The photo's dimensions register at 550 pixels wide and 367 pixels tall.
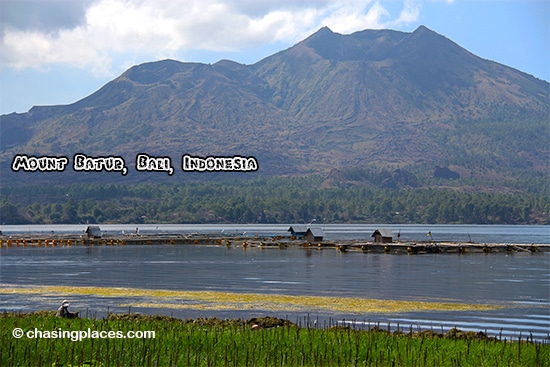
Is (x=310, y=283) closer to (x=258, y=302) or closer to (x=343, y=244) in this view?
(x=258, y=302)

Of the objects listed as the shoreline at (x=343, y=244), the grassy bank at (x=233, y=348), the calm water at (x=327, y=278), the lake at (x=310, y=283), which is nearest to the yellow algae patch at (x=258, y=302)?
the lake at (x=310, y=283)

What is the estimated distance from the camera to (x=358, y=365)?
26.9m

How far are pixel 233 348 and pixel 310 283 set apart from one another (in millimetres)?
47056

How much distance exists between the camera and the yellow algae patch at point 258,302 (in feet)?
175

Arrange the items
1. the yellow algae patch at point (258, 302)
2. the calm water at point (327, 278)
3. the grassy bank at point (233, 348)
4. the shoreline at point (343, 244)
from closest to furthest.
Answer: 1. the grassy bank at point (233, 348)
2. the calm water at point (327, 278)
3. the yellow algae patch at point (258, 302)
4. the shoreline at point (343, 244)

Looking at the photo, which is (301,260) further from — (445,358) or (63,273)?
(445,358)

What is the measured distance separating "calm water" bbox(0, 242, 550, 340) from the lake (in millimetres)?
101

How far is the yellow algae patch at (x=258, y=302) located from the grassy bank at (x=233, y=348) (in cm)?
1860

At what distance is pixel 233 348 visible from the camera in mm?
28859

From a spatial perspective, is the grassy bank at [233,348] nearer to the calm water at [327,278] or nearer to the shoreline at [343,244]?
the calm water at [327,278]

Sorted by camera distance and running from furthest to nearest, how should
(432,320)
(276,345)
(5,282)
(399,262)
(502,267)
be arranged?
(399,262), (502,267), (5,282), (432,320), (276,345)

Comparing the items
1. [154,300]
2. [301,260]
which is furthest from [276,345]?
[301,260]

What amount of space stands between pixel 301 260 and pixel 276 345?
8539 cm

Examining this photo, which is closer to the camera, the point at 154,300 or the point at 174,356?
the point at 174,356
